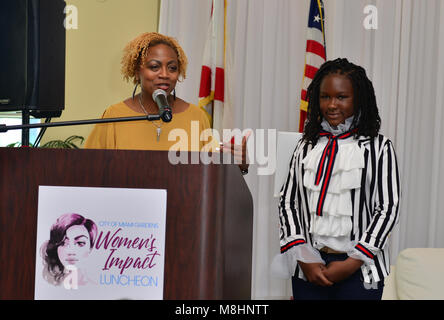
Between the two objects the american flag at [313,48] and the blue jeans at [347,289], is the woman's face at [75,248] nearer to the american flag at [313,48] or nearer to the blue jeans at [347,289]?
the blue jeans at [347,289]

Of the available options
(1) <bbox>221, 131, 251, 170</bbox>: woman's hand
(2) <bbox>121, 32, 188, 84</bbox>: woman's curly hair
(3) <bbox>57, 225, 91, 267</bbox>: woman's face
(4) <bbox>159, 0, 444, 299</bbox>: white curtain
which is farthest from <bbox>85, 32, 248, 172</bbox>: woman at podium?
(4) <bbox>159, 0, 444, 299</bbox>: white curtain

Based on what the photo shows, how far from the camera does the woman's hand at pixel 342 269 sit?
1.74 meters

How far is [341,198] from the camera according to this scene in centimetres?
181

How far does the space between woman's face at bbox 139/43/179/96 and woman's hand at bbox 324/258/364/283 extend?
35.9 inches

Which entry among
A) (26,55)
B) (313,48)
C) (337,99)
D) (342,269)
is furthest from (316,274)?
(313,48)

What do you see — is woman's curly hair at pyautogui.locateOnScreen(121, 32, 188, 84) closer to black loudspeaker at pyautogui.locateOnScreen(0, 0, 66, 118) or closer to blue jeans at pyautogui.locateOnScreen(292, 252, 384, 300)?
black loudspeaker at pyautogui.locateOnScreen(0, 0, 66, 118)

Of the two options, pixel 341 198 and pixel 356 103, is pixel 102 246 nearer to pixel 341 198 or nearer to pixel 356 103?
pixel 341 198

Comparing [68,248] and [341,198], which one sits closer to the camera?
[68,248]

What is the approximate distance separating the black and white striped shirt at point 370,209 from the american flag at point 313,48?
1.18m

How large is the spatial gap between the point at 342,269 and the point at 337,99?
2.23ft

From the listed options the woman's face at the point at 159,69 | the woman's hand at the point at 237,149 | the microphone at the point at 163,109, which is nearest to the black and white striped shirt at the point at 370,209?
the woman's face at the point at 159,69

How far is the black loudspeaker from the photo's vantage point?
1.17m

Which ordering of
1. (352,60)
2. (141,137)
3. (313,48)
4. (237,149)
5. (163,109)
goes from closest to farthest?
(163,109)
(237,149)
(141,137)
(313,48)
(352,60)
